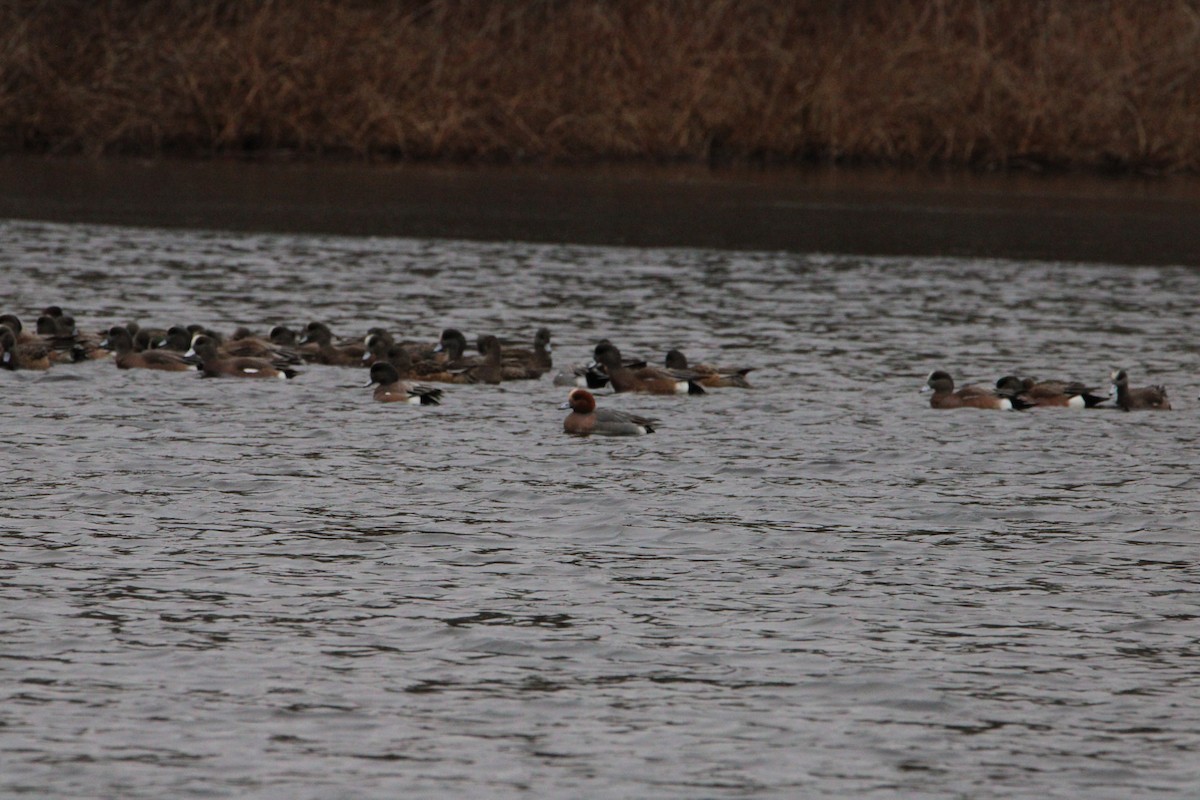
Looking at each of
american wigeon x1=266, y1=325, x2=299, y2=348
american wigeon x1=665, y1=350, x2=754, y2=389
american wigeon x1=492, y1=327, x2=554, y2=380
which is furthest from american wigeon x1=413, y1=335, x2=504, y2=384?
american wigeon x1=266, y1=325, x2=299, y2=348

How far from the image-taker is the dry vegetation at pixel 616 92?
37.0m

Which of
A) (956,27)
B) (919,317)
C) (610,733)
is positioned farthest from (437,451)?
(956,27)

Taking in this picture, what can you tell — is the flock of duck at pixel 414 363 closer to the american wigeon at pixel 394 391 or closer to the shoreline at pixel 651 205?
the american wigeon at pixel 394 391

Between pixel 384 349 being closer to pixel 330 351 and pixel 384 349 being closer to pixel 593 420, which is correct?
pixel 330 351

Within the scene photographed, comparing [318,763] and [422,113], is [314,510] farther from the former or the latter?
[422,113]

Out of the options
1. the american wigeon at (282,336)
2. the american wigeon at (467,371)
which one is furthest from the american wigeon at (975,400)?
the american wigeon at (282,336)

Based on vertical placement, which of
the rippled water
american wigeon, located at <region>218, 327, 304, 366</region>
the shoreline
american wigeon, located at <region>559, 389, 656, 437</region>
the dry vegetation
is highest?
the dry vegetation

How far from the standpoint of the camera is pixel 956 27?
4038 centimetres

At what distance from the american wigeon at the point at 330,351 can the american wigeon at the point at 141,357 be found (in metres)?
1.22

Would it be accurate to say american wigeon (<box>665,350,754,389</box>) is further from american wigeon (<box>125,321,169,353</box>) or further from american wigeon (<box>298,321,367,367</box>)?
american wigeon (<box>125,321,169,353</box>)

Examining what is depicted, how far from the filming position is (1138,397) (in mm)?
16703

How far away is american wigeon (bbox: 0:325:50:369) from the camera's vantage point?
17.6 metres

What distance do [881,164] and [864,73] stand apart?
5.60 feet

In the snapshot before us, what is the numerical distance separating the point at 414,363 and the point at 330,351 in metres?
1.22
